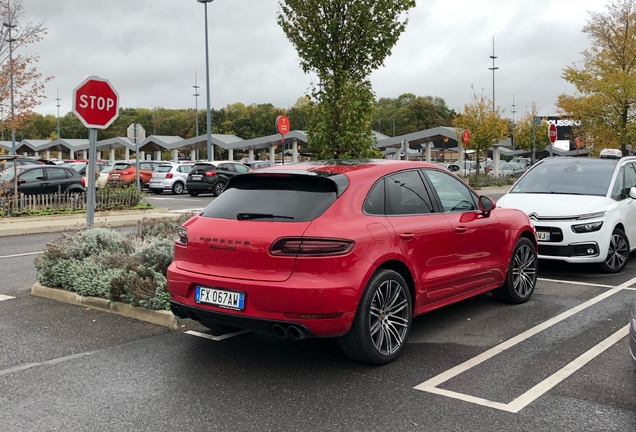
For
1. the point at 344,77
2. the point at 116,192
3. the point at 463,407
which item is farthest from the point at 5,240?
the point at 463,407

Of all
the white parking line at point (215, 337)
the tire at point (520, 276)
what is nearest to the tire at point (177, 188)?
the tire at point (520, 276)

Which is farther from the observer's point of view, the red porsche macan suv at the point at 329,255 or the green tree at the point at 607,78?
the green tree at the point at 607,78

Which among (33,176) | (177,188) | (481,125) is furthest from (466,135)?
(33,176)

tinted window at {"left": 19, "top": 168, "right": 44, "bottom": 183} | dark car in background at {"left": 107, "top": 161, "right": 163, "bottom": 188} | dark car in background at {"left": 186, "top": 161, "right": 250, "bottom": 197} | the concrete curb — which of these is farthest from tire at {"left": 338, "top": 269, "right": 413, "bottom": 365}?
dark car in background at {"left": 107, "top": 161, "right": 163, "bottom": 188}

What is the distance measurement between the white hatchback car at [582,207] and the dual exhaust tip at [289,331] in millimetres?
5160

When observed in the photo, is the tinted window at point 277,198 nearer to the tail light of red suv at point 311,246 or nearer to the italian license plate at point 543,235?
the tail light of red suv at point 311,246

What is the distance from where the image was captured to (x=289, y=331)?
4637mm

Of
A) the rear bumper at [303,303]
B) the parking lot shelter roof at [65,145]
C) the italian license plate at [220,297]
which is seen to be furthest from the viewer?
the parking lot shelter roof at [65,145]

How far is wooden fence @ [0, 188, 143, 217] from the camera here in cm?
1812

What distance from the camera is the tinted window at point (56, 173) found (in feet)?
71.5

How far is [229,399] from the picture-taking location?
435cm

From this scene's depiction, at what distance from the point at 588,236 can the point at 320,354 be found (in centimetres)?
498

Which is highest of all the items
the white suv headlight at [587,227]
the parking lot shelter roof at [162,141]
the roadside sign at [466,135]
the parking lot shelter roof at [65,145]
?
the parking lot shelter roof at [65,145]

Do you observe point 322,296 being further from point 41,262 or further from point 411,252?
point 41,262
